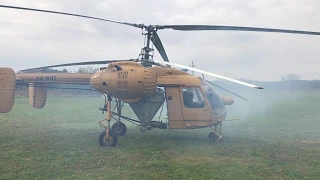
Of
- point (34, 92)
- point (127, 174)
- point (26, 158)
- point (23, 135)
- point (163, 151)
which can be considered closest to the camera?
point (127, 174)

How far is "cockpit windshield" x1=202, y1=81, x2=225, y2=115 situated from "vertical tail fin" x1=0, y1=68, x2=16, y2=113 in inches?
255

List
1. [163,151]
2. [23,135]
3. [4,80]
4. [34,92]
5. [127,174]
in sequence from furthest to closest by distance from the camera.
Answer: [34,92], [23,135], [4,80], [163,151], [127,174]

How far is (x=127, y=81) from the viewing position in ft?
28.7

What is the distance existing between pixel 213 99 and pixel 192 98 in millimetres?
850

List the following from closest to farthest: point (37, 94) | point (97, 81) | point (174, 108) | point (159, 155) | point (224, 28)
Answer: point (224, 28), point (159, 155), point (97, 81), point (174, 108), point (37, 94)

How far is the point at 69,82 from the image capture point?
1051cm

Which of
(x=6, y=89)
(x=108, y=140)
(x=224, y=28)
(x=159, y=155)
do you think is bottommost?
(x=159, y=155)

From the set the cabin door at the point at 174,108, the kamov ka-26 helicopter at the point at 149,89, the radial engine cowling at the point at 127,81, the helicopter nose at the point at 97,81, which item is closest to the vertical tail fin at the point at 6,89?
the kamov ka-26 helicopter at the point at 149,89

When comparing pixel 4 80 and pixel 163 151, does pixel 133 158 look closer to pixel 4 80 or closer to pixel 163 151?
pixel 163 151

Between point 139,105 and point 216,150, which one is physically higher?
point 139,105

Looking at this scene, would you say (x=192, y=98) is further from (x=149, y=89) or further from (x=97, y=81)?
(x=97, y=81)

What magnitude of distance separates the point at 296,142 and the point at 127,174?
278 inches

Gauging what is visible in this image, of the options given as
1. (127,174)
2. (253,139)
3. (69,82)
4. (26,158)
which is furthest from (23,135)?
(253,139)

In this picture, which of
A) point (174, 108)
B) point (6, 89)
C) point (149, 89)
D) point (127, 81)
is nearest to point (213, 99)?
point (174, 108)
